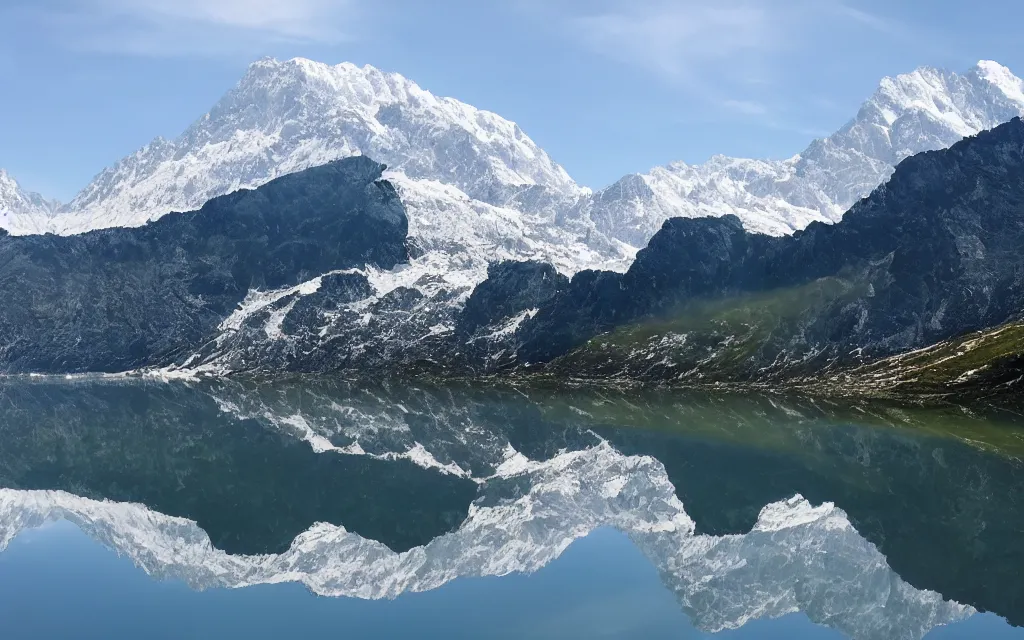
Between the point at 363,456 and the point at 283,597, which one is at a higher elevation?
the point at 363,456

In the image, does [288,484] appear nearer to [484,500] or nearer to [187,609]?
[484,500]

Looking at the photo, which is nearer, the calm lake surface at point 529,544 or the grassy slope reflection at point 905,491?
the calm lake surface at point 529,544

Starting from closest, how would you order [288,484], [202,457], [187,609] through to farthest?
[187,609] < [288,484] < [202,457]

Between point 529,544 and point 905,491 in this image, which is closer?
point 529,544

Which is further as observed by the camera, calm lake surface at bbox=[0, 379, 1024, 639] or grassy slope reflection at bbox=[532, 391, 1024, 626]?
grassy slope reflection at bbox=[532, 391, 1024, 626]

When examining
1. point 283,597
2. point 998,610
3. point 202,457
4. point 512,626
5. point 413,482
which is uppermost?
point 202,457

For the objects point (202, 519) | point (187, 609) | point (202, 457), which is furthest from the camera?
point (202, 457)

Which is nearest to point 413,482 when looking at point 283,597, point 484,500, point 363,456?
point 484,500

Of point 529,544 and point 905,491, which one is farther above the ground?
point 529,544
